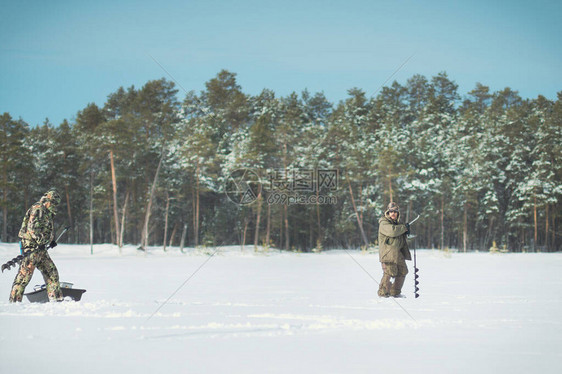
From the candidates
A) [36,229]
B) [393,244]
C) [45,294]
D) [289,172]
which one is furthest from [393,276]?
[289,172]

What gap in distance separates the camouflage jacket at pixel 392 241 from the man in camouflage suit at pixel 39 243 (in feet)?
18.2

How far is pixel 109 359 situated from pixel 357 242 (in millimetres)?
42065

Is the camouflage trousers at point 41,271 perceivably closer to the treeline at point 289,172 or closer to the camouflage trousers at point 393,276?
the camouflage trousers at point 393,276

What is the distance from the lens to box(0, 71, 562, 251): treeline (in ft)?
124

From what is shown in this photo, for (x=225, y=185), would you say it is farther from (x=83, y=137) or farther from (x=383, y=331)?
(x=383, y=331)

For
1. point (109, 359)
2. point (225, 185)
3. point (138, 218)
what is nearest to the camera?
point (109, 359)

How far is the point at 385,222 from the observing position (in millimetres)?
9594

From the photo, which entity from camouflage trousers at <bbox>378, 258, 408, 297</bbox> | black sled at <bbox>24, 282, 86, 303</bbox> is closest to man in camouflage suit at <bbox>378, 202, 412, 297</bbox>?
camouflage trousers at <bbox>378, 258, 408, 297</bbox>

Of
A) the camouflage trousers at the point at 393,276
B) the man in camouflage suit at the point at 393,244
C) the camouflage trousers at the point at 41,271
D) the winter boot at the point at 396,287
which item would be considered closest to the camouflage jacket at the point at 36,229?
the camouflage trousers at the point at 41,271

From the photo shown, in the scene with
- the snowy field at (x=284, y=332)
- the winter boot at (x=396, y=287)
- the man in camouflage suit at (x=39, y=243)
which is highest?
the man in camouflage suit at (x=39, y=243)

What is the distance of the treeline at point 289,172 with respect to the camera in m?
37.9

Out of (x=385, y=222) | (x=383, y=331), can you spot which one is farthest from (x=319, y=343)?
(x=385, y=222)

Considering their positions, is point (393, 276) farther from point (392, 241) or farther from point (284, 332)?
point (284, 332)

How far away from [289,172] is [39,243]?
29274 millimetres
